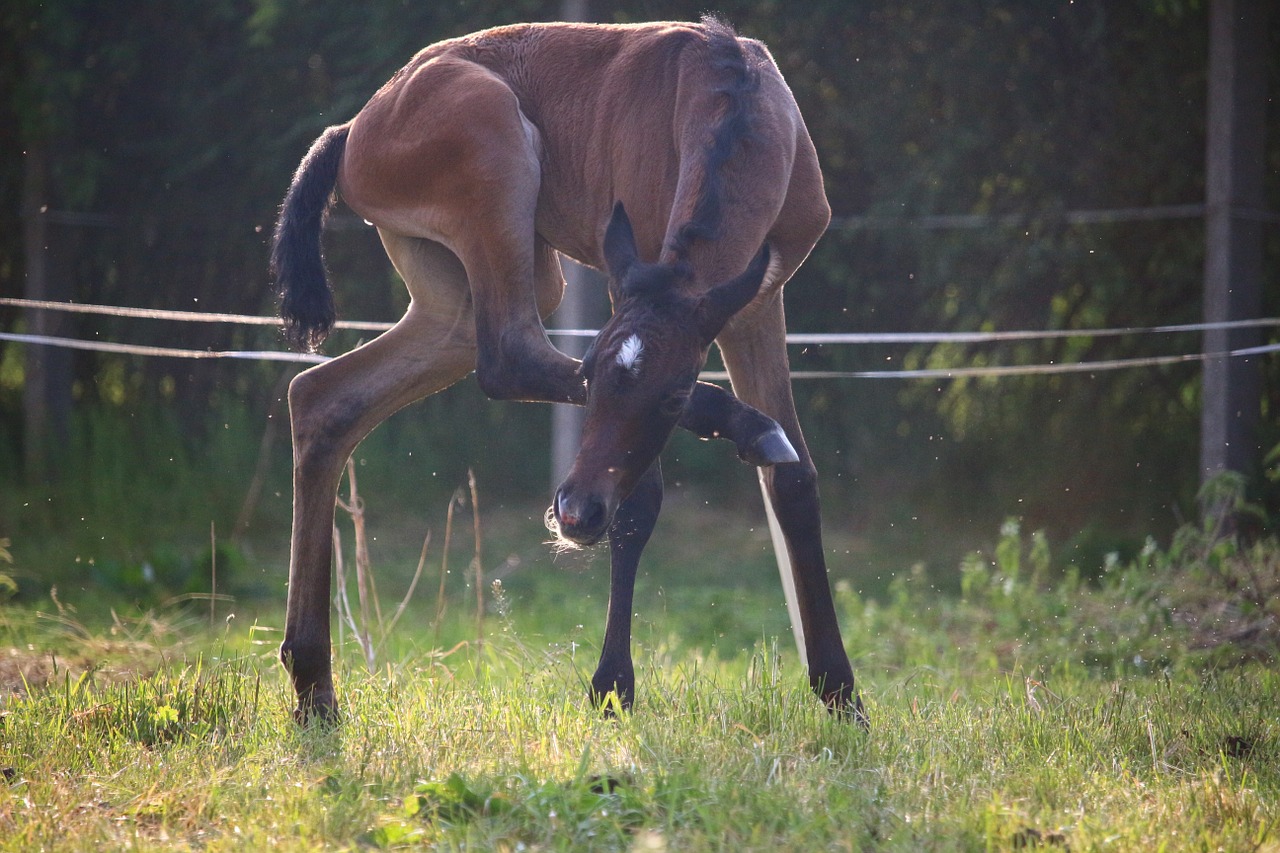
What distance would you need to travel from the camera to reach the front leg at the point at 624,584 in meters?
3.70

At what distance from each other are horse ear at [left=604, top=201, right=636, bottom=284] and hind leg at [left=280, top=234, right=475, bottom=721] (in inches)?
27.8

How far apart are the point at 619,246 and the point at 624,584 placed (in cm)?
118

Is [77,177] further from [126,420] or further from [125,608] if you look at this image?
[125,608]

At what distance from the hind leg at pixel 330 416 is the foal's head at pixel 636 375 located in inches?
29.1

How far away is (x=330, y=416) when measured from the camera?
358 cm

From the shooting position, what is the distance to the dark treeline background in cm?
819

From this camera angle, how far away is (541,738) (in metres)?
3.07

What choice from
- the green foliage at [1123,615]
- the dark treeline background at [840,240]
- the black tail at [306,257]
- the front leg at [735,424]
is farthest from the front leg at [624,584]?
the dark treeline background at [840,240]

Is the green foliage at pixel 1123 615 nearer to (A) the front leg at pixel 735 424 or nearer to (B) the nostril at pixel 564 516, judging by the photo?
(A) the front leg at pixel 735 424

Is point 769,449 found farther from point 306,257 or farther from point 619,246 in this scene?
point 306,257

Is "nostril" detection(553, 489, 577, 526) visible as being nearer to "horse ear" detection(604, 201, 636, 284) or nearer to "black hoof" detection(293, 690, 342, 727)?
"horse ear" detection(604, 201, 636, 284)

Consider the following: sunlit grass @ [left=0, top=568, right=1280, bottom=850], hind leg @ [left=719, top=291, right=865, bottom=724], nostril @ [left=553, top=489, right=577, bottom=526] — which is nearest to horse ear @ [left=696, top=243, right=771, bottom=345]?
hind leg @ [left=719, top=291, right=865, bottom=724]

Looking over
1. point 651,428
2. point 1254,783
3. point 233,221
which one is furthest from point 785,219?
point 233,221

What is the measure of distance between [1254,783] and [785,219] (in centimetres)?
201
